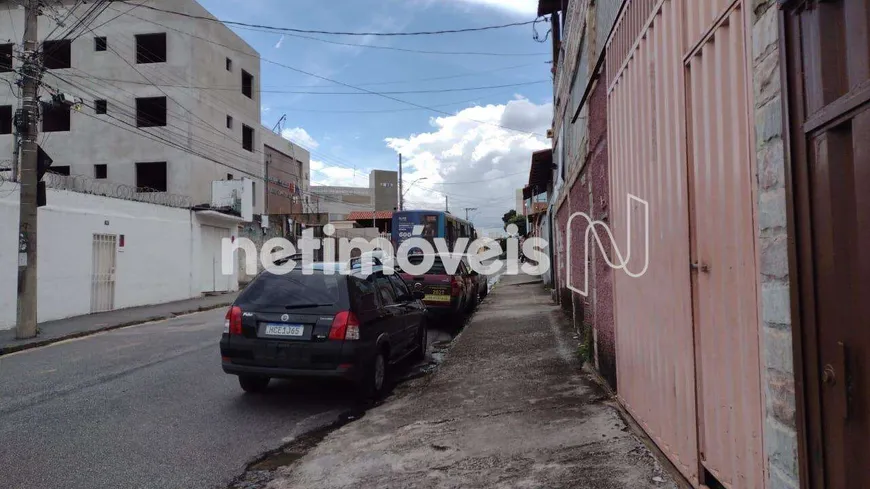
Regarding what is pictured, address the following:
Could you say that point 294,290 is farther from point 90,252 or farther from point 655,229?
point 90,252

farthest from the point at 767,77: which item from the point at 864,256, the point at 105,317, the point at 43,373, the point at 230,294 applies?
the point at 230,294

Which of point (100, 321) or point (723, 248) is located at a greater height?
point (723, 248)

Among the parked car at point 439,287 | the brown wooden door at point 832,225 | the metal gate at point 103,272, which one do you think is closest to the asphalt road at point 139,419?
the brown wooden door at point 832,225

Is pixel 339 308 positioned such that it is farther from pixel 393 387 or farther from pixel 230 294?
pixel 230 294

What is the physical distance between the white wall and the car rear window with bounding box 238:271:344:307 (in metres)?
9.67

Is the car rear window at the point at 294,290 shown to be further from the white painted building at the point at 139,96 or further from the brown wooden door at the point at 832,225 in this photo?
the white painted building at the point at 139,96

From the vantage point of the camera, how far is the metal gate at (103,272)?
1536 cm

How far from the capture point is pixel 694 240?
3035mm

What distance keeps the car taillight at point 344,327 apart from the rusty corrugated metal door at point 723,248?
3648 mm

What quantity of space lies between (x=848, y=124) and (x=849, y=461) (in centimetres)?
110

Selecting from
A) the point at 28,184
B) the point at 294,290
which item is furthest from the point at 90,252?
the point at 294,290

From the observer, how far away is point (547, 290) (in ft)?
62.0

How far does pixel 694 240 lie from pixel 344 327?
150 inches

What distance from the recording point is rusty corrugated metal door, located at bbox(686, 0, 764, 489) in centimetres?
243
